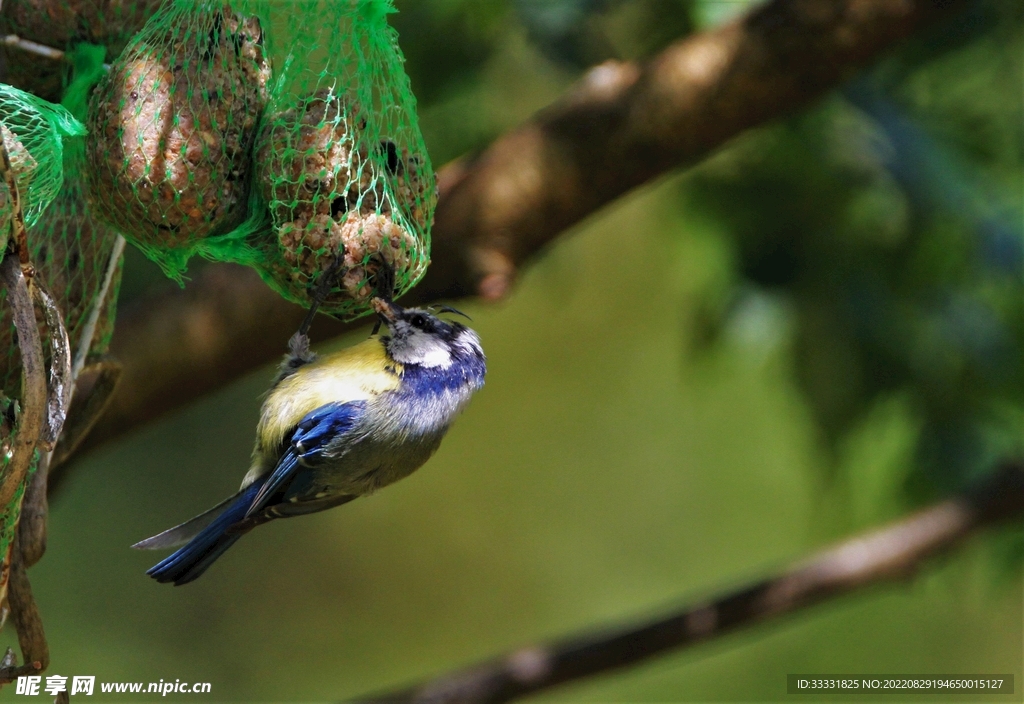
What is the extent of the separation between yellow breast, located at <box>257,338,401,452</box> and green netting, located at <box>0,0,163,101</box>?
745 millimetres

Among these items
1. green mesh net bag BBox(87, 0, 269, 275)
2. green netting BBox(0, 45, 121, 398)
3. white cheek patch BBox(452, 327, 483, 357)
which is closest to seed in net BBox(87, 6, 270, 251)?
green mesh net bag BBox(87, 0, 269, 275)

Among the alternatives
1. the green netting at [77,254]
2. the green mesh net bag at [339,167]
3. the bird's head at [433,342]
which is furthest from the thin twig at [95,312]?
the bird's head at [433,342]

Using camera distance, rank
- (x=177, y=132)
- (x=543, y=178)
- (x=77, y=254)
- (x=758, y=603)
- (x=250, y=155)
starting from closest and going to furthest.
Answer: (x=177, y=132), (x=250, y=155), (x=77, y=254), (x=543, y=178), (x=758, y=603)

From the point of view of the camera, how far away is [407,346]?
2100mm

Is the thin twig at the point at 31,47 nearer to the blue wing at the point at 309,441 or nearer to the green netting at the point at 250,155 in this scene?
the green netting at the point at 250,155

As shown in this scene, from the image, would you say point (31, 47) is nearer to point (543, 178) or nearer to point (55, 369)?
point (55, 369)

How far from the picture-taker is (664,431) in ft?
20.0

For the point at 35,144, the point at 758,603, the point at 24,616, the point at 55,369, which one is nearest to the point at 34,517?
the point at 24,616

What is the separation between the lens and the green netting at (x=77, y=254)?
1834 millimetres

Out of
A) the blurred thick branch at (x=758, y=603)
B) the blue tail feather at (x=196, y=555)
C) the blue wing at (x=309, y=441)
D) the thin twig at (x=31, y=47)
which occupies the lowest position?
the blurred thick branch at (x=758, y=603)

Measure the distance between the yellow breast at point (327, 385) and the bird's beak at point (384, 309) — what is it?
17 cm

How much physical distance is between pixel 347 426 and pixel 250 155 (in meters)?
0.58

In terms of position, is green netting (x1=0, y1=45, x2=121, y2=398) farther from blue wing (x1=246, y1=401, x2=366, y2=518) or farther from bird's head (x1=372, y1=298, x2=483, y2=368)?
bird's head (x1=372, y1=298, x2=483, y2=368)

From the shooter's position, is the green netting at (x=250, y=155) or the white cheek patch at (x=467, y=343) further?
the white cheek patch at (x=467, y=343)
